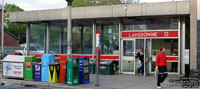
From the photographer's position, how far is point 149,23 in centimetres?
1719

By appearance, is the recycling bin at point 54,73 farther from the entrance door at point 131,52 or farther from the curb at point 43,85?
the entrance door at point 131,52

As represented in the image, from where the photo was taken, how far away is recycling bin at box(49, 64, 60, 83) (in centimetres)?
1366

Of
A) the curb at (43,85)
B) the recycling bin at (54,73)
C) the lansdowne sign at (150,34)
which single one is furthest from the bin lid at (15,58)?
the lansdowne sign at (150,34)

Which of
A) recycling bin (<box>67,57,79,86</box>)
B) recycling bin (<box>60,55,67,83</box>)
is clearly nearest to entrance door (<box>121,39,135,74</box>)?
recycling bin (<box>60,55,67,83</box>)

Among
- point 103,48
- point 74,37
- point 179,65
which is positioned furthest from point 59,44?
point 179,65

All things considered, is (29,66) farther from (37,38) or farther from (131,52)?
(37,38)

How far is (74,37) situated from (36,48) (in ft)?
11.1

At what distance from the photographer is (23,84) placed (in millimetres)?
13664

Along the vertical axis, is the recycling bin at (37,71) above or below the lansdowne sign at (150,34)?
below

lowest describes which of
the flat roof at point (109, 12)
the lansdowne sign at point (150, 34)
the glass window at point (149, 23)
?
the lansdowne sign at point (150, 34)

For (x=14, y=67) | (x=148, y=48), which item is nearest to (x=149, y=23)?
(x=148, y=48)

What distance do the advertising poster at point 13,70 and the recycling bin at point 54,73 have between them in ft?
6.04

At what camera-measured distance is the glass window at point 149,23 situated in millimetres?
16531

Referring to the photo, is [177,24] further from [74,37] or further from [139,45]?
[74,37]
